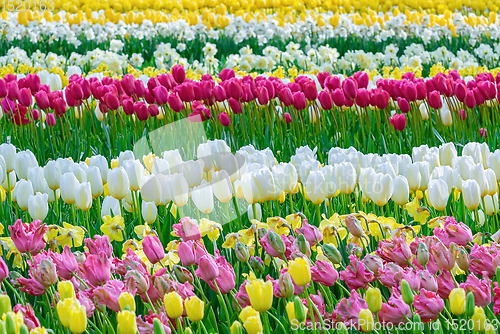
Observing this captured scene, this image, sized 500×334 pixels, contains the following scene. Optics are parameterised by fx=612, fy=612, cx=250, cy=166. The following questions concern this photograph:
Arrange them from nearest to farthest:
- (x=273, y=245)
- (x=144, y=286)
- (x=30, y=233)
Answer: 1. (x=144, y=286)
2. (x=273, y=245)
3. (x=30, y=233)

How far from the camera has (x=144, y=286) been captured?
154 centimetres

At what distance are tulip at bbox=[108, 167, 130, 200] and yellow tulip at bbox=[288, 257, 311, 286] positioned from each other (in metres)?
1.08

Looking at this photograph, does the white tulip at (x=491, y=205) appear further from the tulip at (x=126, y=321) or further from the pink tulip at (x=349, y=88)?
the pink tulip at (x=349, y=88)

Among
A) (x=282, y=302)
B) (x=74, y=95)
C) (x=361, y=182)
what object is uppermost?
(x=74, y=95)

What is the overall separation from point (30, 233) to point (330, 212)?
126 centimetres

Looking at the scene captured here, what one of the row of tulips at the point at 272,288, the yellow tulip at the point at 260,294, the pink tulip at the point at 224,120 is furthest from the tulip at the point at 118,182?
the pink tulip at the point at 224,120

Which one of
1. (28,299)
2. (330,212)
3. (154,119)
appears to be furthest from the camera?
(154,119)

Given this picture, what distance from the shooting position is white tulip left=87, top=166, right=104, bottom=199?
249 centimetres

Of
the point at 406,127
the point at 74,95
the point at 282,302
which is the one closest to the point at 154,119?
the point at 74,95

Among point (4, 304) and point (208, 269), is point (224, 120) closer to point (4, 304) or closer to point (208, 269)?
point (208, 269)

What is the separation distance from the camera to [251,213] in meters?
2.39

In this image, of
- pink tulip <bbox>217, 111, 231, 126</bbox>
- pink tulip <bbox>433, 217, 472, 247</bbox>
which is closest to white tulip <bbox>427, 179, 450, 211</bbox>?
pink tulip <bbox>433, 217, 472, 247</bbox>

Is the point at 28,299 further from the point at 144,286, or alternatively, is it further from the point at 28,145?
the point at 28,145

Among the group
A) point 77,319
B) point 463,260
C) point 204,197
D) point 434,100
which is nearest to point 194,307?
point 77,319
